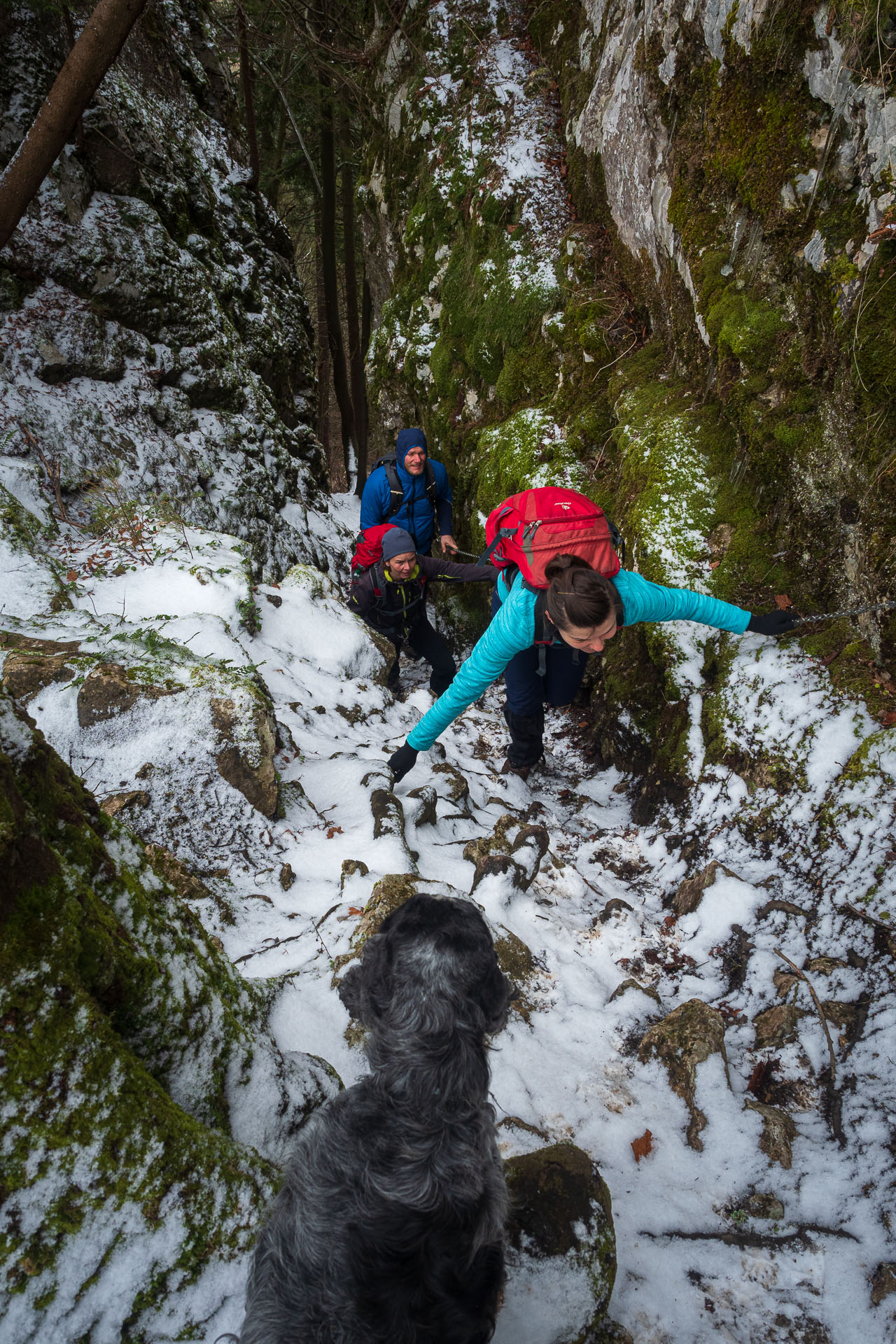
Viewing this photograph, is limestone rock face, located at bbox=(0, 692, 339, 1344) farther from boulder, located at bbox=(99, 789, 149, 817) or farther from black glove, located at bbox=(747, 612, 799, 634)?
black glove, located at bbox=(747, 612, 799, 634)

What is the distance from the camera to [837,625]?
13.2 feet

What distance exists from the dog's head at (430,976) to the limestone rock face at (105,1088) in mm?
520

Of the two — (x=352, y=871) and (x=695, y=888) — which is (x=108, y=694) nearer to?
(x=352, y=871)

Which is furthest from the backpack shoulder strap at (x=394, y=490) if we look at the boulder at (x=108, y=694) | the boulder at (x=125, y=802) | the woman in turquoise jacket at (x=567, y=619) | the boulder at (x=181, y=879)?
the boulder at (x=181, y=879)

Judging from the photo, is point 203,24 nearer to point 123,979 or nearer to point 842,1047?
point 123,979

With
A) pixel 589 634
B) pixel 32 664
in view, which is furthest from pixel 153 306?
pixel 589 634

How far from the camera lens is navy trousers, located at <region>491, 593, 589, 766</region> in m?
4.90

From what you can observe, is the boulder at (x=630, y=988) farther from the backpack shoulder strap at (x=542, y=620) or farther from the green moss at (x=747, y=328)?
the green moss at (x=747, y=328)

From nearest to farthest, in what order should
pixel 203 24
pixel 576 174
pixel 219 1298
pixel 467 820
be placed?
pixel 219 1298, pixel 467 820, pixel 576 174, pixel 203 24

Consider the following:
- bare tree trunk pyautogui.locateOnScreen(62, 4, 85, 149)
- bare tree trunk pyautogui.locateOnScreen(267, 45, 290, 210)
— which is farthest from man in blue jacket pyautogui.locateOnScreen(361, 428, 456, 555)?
bare tree trunk pyautogui.locateOnScreen(267, 45, 290, 210)

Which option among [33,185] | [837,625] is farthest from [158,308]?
[837,625]

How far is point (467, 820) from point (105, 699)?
258 cm

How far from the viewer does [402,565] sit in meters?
6.29

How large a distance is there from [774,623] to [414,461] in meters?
4.99
